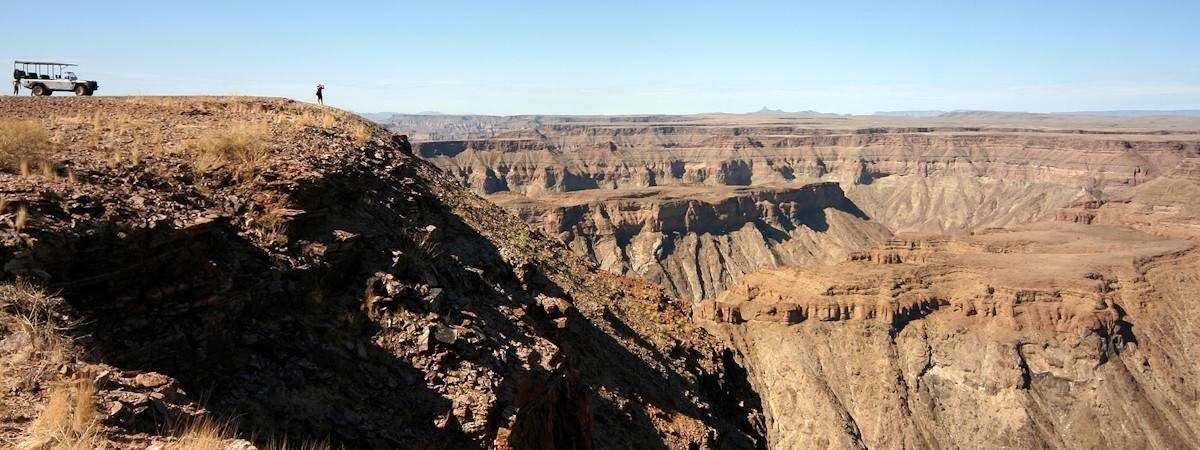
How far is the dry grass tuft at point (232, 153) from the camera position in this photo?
9719 millimetres

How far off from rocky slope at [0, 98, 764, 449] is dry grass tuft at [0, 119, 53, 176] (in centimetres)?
4

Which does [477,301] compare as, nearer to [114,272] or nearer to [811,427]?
[114,272]

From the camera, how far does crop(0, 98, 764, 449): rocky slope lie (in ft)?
20.4

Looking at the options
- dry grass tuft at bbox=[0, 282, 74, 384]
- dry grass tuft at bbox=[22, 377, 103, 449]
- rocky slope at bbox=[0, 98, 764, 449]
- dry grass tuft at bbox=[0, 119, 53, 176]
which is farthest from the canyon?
dry grass tuft at bbox=[22, 377, 103, 449]

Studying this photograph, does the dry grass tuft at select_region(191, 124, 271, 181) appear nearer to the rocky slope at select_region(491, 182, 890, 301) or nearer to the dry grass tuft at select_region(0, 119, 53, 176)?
the dry grass tuft at select_region(0, 119, 53, 176)

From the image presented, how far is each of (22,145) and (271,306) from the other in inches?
155

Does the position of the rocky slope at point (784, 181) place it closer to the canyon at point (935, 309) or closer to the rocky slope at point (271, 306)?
the canyon at point (935, 309)

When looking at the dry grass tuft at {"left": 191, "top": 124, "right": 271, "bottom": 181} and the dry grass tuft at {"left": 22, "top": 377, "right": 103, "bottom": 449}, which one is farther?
the dry grass tuft at {"left": 191, "top": 124, "right": 271, "bottom": 181}

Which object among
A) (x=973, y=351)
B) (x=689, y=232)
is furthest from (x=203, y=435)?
(x=689, y=232)

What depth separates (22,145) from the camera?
860 centimetres

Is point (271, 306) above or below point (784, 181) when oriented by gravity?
above

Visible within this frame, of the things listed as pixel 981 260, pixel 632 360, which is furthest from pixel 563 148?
pixel 632 360

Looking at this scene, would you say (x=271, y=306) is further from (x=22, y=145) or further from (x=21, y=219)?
(x=22, y=145)

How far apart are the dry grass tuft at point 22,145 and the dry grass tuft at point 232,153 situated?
1.69 m
